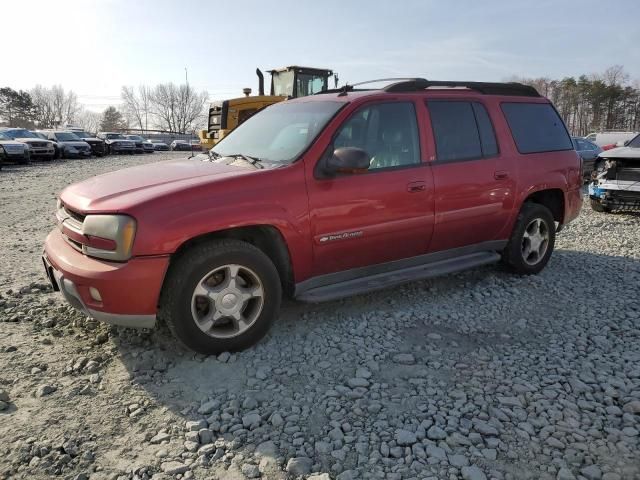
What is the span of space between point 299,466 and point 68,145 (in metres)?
30.4

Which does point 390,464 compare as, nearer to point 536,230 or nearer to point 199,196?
point 199,196

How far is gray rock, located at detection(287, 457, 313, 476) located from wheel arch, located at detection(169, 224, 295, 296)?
1.54m

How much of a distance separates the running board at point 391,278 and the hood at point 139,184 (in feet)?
3.46

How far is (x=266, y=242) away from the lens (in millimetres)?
3637

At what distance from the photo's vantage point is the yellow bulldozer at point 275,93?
13.9 meters

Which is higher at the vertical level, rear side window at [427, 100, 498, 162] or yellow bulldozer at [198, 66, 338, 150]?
yellow bulldozer at [198, 66, 338, 150]

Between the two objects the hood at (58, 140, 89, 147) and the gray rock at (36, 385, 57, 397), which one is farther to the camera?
the hood at (58, 140, 89, 147)

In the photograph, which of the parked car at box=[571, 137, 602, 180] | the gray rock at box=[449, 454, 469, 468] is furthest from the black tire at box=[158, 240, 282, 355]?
the parked car at box=[571, 137, 602, 180]

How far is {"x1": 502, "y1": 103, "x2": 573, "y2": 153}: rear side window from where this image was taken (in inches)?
194

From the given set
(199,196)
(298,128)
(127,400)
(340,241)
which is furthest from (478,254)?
(127,400)

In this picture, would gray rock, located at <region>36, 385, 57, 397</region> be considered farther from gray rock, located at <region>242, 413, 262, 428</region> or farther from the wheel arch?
gray rock, located at <region>242, 413, 262, 428</region>

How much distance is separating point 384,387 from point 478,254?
2.24 meters

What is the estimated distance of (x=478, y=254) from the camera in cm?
479

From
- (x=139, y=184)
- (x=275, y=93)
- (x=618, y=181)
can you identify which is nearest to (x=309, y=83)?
(x=275, y=93)
